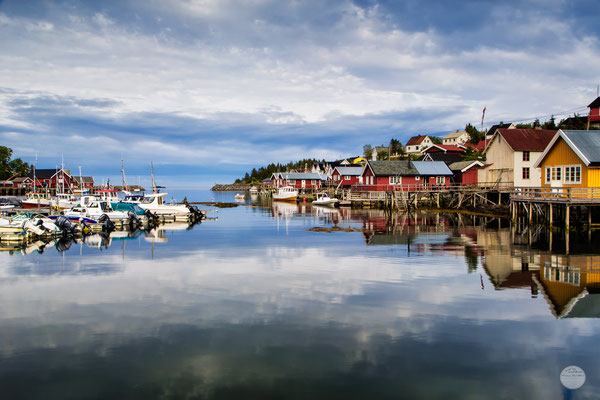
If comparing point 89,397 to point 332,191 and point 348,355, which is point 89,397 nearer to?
point 348,355

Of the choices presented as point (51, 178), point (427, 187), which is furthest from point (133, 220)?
point (51, 178)

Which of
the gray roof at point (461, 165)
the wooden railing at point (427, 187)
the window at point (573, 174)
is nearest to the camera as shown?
the window at point (573, 174)

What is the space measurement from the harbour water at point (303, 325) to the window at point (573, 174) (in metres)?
13.3

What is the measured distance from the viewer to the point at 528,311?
1381 centimetres

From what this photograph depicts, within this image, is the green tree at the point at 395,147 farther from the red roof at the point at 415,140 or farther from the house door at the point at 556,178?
the house door at the point at 556,178

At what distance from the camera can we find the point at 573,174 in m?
36.2

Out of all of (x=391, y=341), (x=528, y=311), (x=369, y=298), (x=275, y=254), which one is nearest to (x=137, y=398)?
(x=391, y=341)

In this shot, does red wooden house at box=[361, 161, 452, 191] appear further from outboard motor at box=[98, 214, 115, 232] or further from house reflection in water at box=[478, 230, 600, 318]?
house reflection in water at box=[478, 230, 600, 318]

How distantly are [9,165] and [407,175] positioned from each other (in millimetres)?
105586

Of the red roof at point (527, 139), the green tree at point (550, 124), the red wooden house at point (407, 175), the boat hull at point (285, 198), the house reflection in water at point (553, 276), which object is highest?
the green tree at point (550, 124)

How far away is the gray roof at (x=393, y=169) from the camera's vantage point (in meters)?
68.9

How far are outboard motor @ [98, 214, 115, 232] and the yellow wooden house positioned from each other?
4011cm

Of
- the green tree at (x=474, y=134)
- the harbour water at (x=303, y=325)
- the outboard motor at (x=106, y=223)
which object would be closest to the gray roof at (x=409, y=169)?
the outboard motor at (x=106, y=223)

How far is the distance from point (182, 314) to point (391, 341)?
22.0 feet
